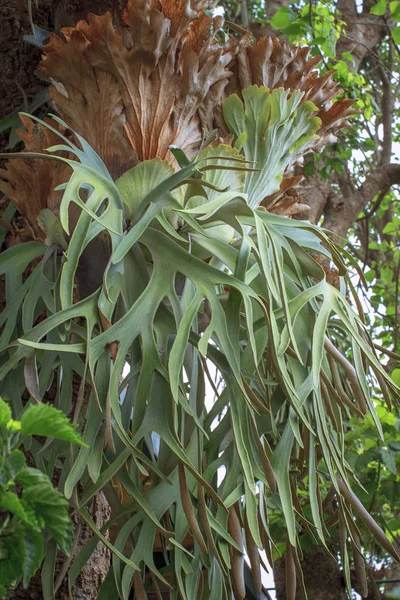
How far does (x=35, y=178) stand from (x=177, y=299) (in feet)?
0.72

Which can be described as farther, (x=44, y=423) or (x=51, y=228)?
(x=51, y=228)

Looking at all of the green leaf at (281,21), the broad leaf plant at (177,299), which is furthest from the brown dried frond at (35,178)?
the green leaf at (281,21)

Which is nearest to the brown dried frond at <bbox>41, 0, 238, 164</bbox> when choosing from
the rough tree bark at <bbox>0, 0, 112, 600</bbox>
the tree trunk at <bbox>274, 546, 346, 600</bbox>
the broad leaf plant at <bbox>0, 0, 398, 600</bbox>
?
the broad leaf plant at <bbox>0, 0, 398, 600</bbox>

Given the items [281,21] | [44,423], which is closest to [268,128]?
[44,423]

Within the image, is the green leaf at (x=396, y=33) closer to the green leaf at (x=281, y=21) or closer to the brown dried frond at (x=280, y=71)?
the green leaf at (x=281, y=21)

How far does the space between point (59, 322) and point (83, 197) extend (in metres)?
0.20

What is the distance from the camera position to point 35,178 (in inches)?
32.7

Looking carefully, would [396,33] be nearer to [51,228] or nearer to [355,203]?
[355,203]

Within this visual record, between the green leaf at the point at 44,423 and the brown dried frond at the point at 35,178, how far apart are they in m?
0.44

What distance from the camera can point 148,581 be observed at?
33.2 inches

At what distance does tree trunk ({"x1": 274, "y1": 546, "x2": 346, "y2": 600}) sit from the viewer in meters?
1.57

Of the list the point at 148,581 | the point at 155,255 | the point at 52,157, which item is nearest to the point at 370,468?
the point at 148,581

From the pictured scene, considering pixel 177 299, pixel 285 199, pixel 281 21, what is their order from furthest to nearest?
pixel 281 21, pixel 285 199, pixel 177 299

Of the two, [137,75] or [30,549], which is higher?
[137,75]
